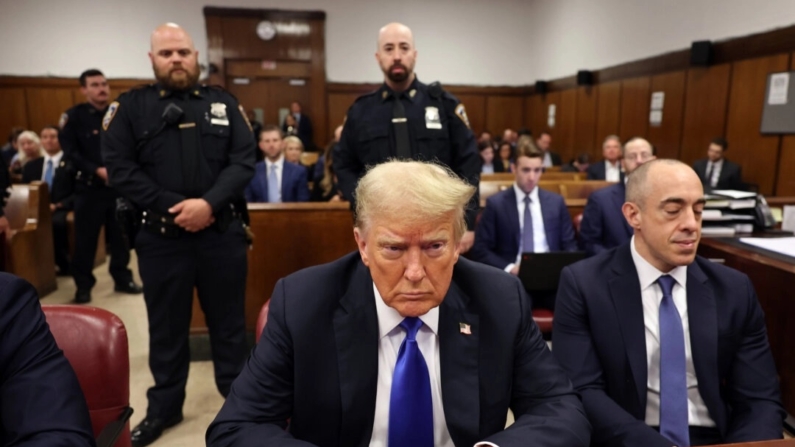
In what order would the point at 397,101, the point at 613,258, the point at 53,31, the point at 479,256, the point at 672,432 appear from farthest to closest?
the point at 53,31
the point at 479,256
the point at 397,101
the point at 613,258
the point at 672,432

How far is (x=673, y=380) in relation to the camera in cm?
161

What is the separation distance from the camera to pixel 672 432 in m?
1.60

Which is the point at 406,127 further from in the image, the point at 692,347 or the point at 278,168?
the point at 278,168

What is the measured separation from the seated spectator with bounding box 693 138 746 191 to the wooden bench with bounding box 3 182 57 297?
675 cm

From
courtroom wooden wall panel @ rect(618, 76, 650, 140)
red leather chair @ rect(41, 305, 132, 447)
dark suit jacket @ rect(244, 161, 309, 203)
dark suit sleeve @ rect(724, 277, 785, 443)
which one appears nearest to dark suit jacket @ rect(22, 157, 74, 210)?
dark suit jacket @ rect(244, 161, 309, 203)

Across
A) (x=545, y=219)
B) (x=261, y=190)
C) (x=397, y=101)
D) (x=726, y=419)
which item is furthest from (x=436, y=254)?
(x=261, y=190)

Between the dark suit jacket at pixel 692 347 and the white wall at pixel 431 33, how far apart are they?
21.2 ft

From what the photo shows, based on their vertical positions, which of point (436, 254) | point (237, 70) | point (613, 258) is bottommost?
point (613, 258)

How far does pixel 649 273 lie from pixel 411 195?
96 centimetres

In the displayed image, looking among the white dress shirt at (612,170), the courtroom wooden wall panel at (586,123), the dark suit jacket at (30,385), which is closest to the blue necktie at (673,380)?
the dark suit jacket at (30,385)

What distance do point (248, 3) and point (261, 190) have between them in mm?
7305

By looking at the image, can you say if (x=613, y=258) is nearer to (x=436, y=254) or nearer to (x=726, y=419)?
(x=726, y=419)

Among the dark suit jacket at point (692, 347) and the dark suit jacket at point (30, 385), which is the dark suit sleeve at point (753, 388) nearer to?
the dark suit jacket at point (692, 347)

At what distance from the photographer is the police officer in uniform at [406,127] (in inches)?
111
